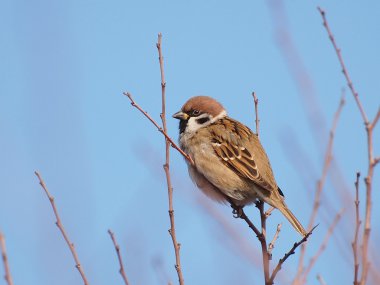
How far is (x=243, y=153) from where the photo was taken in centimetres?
385

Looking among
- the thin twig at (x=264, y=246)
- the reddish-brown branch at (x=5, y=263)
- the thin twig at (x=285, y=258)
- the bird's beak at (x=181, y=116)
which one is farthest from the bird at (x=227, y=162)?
the reddish-brown branch at (x=5, y=263)

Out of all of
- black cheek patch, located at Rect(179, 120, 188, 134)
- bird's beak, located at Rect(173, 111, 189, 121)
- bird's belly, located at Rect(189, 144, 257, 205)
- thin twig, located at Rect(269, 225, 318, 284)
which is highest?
bird's beak, located at Rect(173, 111, 189, 121)

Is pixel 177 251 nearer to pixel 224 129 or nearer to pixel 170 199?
pixel 170 199

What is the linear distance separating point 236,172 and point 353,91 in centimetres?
183

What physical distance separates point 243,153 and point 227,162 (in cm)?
13

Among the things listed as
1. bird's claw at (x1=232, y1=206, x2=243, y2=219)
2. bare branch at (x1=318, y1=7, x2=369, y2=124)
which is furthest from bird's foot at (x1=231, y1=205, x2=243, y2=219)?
bare branch at (x1=318, y1=7, x2=369, y2=124)

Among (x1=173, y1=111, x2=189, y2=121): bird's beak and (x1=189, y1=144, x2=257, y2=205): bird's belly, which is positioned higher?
(x1=173, y1=111, x2=189, y2=121): bird's beak

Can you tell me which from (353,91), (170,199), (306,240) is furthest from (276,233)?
(353,91)

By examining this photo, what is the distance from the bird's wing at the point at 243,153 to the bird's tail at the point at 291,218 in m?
0.17

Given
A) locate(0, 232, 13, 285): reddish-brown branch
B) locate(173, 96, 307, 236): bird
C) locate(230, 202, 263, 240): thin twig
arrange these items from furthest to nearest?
locate(173, 96, 307, 236): bird → locate(230, 202, 263, 240): thin twig → locate(0, 232, 13, 285): reddish-brown branch

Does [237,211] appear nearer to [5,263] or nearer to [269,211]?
[269,211]

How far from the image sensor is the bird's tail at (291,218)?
3.24m

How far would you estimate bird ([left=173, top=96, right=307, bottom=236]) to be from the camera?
12.0ft

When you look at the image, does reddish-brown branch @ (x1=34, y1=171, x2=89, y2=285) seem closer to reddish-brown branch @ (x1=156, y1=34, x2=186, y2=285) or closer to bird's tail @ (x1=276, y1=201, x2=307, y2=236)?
reddish-brown branch @ (x1=156, y1=34, x2=186, y2=285)
